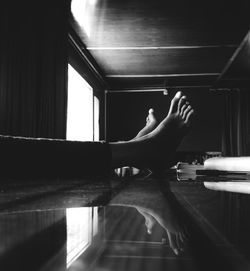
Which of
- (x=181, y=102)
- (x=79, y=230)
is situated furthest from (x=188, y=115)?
(x=79, y=230)

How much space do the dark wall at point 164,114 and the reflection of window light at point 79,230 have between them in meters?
7.08

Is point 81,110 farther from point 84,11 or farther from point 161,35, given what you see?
point 84,11

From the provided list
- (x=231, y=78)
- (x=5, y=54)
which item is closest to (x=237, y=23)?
(x=5, y=54)

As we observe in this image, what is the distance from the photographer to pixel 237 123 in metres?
7.24

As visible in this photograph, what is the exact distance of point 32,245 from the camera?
0.15 meters

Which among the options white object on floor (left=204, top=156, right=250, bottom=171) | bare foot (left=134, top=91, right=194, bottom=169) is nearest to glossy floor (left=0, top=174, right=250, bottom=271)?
white object on floor (left=204, top=156, right=250, bottom=171)

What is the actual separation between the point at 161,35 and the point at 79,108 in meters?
2.09

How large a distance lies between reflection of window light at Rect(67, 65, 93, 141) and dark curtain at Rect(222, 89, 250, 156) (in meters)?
2.69

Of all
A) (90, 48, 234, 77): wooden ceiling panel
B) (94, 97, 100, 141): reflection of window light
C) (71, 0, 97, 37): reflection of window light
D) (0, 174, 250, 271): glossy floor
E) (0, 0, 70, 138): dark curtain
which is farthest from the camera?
(94, 97, 100, 141): reflection of window light

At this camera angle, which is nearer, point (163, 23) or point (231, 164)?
point (231, 164)

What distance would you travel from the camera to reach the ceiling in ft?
11.5

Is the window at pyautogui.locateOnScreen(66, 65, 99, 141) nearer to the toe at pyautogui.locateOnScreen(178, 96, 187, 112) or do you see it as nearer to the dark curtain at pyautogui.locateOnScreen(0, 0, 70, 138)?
the dark curtain at pyautogui.locateOnScreen(0, 0, 70, 138)

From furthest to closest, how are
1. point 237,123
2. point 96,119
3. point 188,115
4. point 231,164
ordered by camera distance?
point 237,123 < point 96,119 < point 188,115 < point 231,164

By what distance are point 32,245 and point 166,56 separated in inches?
205
